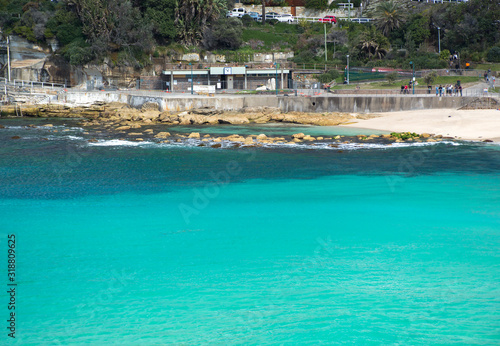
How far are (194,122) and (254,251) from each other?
2949cm

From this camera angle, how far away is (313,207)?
62.8 feet

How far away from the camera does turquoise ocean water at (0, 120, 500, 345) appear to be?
431 inches

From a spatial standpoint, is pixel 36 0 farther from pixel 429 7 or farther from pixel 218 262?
pixel 218 262

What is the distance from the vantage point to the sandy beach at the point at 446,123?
3459 centimetres

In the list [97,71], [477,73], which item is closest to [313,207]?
[477,73]

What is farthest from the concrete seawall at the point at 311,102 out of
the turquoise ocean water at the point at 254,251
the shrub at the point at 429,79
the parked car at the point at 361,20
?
the parked car at the point at 361,20

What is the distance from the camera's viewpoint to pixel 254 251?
49.0 ft

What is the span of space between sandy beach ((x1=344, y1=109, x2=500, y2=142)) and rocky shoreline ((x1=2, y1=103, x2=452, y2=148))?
183 centimetres

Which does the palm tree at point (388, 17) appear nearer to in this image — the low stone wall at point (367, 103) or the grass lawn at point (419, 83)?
the grass lawn at point (419, 83)

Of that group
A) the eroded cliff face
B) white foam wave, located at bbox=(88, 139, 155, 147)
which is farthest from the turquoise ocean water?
the eroded cliff face

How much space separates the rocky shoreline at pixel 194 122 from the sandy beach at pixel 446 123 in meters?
1.83

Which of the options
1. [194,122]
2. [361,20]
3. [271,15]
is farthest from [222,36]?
[194,122]

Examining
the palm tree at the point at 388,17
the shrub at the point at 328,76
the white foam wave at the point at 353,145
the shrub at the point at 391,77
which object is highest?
the palm tree at the point at 388,17

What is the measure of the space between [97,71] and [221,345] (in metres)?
57.1
